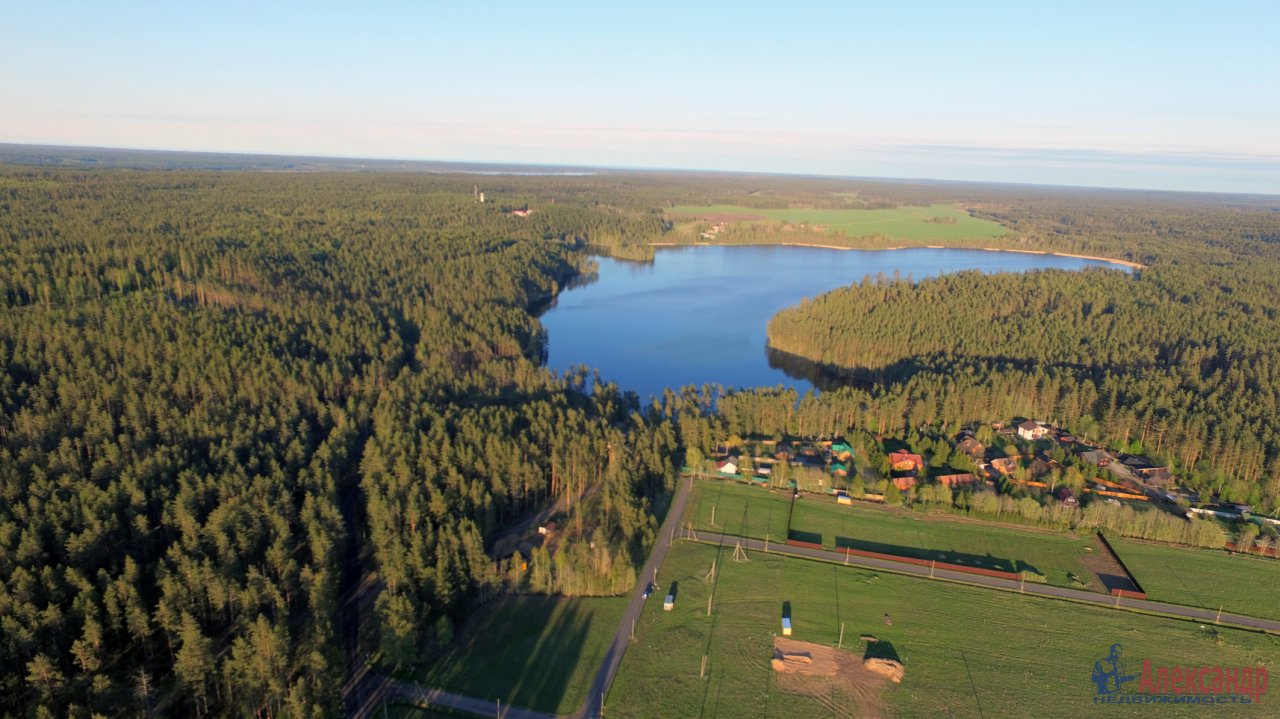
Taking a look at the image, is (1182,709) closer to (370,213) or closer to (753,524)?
(753,524)

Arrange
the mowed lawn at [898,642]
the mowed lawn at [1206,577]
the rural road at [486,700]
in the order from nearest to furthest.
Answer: the rural road at [486,700], the mowed lawn at [898,642], the mowed lawn at [1206,577]

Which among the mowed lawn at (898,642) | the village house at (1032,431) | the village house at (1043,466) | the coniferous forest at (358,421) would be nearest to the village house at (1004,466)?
the village house at (1043,466)

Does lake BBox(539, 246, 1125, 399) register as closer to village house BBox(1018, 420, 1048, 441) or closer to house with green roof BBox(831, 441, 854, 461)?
house with green roof BBox(831, 441, 854, 461)

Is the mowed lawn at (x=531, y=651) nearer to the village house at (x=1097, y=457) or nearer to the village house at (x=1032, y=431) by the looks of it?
the village house at (x=1097, y=457)

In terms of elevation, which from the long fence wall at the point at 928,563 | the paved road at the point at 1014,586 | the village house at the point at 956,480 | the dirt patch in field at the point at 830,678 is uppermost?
the village house at the point at 956,480

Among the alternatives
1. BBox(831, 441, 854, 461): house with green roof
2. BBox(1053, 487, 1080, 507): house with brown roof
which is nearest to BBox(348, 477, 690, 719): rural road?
BBox(831, 441, 854, 461): house with green roof

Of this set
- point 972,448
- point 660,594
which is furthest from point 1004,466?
point 660,594

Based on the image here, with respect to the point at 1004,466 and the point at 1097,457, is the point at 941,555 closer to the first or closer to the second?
the point at 1004,466

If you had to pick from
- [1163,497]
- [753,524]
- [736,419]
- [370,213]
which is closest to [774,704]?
[753,524]
